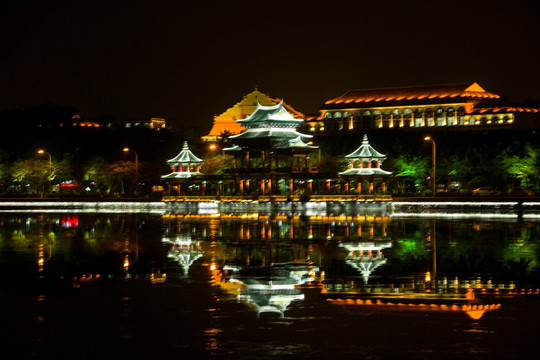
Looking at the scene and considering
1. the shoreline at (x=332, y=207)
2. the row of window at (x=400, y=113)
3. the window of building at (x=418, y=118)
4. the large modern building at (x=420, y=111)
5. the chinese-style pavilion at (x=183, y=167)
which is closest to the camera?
the shoreline at (x=332, y=207)

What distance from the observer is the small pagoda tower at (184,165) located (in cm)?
8575

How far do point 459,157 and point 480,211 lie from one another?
29103mm

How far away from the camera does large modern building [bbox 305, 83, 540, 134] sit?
112m

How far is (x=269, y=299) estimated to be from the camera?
16641mm

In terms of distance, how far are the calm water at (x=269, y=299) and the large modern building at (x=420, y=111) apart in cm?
8481

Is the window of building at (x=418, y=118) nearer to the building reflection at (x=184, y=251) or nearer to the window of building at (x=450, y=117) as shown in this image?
the window of building at (x=450, y=117)

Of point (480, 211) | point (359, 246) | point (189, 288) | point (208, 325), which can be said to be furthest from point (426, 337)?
point (480, 211)

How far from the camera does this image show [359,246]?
1134 inches

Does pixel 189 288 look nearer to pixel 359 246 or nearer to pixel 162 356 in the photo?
pixel 162 356

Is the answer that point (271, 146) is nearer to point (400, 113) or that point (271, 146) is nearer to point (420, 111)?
point (420, 111)

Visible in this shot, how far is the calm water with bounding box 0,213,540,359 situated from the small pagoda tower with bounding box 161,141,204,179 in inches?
2140

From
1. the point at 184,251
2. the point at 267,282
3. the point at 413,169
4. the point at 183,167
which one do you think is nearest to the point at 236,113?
the point at 183,167

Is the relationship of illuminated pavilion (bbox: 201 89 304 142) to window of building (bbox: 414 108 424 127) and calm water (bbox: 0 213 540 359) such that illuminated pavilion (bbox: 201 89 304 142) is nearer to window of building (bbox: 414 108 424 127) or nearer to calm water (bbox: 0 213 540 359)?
window of building (bbox: 414 108 424 127)

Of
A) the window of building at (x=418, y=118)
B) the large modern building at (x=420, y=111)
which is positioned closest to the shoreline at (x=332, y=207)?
the large modern building at (x=420, y=111)
